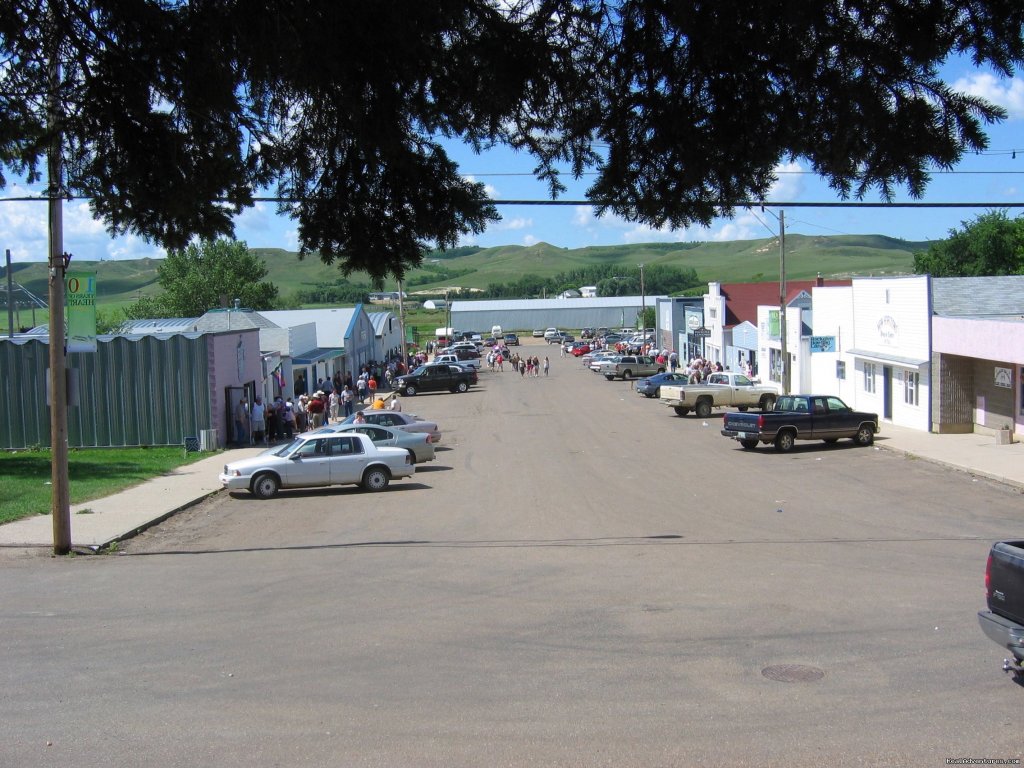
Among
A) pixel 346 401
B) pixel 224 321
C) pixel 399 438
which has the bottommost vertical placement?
pixel 399 438

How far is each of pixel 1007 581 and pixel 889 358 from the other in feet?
90.6

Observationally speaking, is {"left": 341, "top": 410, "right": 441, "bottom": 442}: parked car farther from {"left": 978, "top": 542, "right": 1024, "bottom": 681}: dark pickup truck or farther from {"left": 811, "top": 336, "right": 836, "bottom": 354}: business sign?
{"left": 978, "top": 542, "right": 1024, "bottom": 681}: dark pickup truck

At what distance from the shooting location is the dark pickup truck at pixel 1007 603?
7.65m

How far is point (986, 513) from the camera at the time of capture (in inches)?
730

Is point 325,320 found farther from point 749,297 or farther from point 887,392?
point 887,392

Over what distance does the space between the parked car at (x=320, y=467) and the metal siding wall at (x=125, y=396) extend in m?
9.47

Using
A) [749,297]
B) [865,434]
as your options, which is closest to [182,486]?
[865,434]

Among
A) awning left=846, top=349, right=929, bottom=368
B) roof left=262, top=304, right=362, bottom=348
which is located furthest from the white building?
roof left=262, top=304, right=362, bottom=348

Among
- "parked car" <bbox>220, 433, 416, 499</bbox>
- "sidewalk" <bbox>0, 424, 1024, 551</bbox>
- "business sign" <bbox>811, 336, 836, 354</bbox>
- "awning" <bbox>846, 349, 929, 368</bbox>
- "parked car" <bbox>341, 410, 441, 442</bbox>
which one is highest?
"business sign" <bbox>811, 336, 836, 354</bbox>

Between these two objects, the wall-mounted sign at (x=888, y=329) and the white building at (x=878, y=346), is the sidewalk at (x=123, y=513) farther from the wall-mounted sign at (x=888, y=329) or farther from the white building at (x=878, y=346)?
the wall-mounted sign at (x=888, y=329)

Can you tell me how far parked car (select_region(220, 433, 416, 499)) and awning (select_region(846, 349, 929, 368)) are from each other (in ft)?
58.6

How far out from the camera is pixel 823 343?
3972 cm

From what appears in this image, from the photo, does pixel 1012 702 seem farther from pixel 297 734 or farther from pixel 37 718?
pixel 37 718

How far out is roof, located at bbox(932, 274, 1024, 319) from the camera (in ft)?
107
